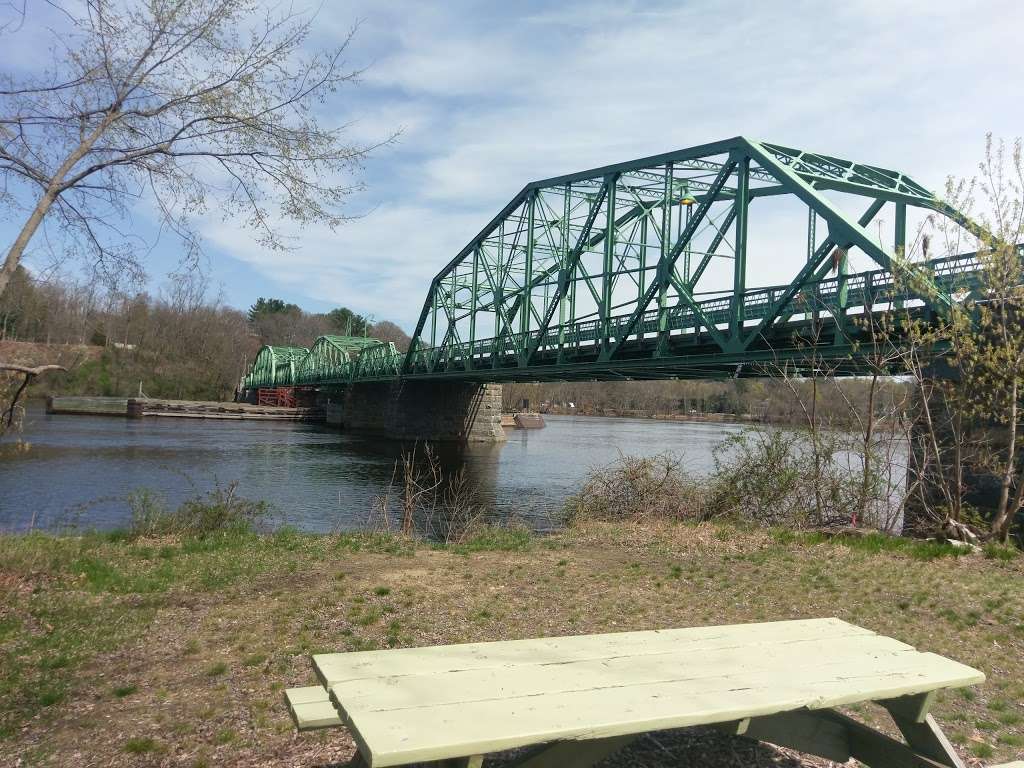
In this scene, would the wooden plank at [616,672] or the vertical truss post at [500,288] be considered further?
the vertical truss post at [500,288]

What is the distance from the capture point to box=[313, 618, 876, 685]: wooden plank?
10.0ft

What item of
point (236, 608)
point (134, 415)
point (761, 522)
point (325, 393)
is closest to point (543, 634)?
point (236, 608)

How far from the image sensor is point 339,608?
6.57m

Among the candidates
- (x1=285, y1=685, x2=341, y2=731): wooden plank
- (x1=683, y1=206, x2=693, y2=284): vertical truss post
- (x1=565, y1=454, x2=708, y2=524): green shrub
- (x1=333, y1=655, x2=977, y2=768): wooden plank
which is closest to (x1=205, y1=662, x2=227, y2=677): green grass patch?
(x1=285, y1=685, x2=341, y2=731): wooden plank

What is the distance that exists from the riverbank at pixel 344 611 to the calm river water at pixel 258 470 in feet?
7.79

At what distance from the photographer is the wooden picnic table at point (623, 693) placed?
2553mm

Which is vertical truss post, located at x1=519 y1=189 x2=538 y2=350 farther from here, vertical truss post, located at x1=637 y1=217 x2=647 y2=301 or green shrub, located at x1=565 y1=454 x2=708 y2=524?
green shrub, located at x1=565 y1=454 x2=708 y2=524

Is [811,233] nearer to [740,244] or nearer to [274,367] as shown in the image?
[740,244]

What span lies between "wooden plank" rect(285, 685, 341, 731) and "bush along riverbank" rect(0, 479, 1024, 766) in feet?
1.96

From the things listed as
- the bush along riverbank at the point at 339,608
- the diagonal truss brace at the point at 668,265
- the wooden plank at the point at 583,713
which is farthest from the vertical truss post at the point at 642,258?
the wooden plank at the point at 583,713

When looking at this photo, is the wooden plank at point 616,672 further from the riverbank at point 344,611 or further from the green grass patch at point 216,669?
the green grass patch at point 216,669

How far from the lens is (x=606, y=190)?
3550cm

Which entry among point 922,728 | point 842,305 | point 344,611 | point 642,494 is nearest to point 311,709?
point 922,728

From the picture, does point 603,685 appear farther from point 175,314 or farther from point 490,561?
point 175,314
